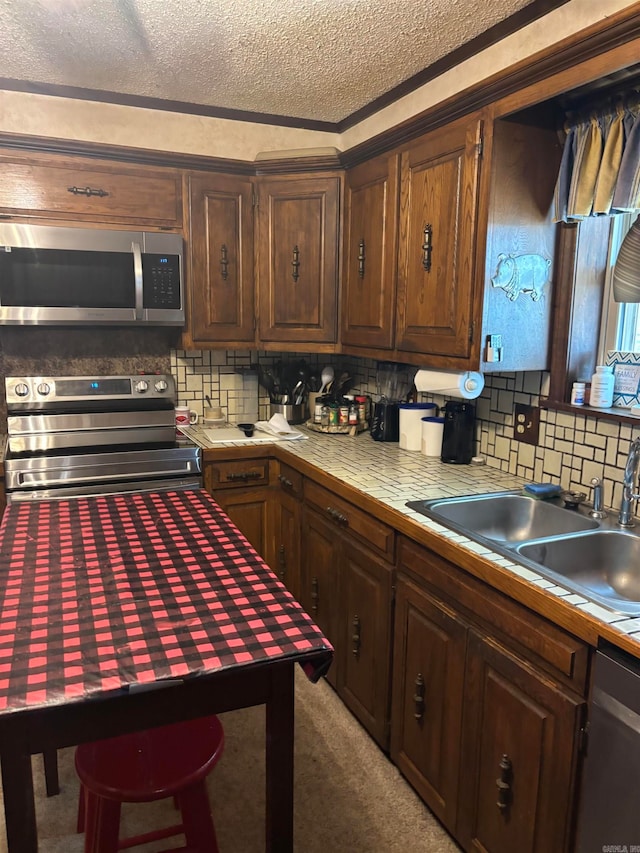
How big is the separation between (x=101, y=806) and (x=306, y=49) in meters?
2.48

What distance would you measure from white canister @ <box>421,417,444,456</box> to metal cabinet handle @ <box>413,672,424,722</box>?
0.99 meters

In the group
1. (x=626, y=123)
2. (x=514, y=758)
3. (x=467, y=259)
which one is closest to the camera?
(x=514, y=758)

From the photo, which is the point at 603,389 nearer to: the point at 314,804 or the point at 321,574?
the point at 321,574

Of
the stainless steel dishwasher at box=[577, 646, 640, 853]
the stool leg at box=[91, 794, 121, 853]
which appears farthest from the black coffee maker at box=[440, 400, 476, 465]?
the stool leg at box=[91, 794, 121, 853]

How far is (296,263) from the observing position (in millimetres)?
3000

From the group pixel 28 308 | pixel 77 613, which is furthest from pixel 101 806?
pixel 28 308

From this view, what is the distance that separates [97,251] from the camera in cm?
272

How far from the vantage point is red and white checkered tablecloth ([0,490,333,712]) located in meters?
1.08

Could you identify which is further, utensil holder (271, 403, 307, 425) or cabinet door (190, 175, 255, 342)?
utensil holder (271, 403, 307, 425)

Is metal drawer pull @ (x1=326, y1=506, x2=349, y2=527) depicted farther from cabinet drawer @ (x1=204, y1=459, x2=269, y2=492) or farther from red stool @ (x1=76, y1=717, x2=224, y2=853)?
red stool @ (x1=76, y1=717, x2=224, y2=853)

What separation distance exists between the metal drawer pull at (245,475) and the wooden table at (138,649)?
3.84ft

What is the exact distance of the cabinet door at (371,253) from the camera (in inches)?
99.0

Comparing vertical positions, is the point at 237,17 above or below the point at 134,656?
above

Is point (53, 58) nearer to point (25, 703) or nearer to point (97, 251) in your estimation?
point (97, 251)
